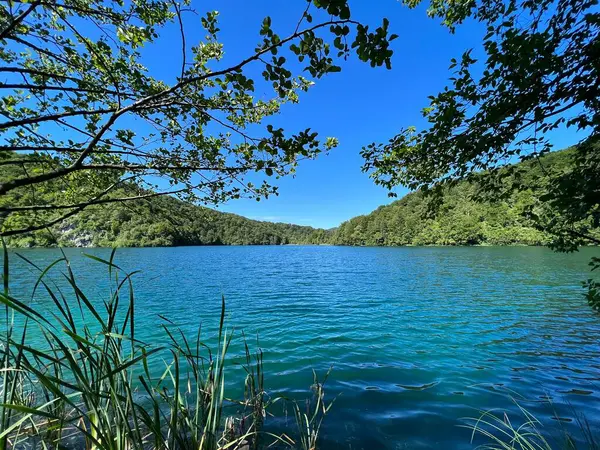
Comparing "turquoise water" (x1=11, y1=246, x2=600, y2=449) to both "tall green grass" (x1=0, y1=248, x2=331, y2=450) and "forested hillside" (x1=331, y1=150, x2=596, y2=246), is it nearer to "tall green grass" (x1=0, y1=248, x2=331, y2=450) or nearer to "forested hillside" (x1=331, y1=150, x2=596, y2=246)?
"tall green grass" (x1=0, y1=248, x2=331, y2=450)

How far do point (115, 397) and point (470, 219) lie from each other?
12022cm

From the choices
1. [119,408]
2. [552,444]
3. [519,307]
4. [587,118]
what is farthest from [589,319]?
[119,408]

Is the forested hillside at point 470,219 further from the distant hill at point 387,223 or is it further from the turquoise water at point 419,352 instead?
the turquoise water at point 419,352

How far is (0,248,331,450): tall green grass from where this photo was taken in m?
1.83

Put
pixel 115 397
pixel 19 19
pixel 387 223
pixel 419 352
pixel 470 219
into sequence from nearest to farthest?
pixel 115 397, pixel 19 19, pixel 419 352, pixel 470 219, pixel 387 223

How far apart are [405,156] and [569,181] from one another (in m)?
2.23

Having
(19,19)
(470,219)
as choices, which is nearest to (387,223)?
(470,219)

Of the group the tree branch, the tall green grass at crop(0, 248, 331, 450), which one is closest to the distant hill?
the tall green grass at crop(0, 248, 331, 450)

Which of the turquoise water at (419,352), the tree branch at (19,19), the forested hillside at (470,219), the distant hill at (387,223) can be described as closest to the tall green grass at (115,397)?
the distant hill at (387,223)

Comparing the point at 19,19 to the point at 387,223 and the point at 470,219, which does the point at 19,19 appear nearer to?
the point at 470,219

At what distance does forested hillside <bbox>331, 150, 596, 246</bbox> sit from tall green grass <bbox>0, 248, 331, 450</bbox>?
4.35 metres

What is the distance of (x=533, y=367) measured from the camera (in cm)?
729

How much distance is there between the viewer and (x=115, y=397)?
78.4 inches

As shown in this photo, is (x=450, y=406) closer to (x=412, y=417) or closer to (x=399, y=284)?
(x=412, y=417)
